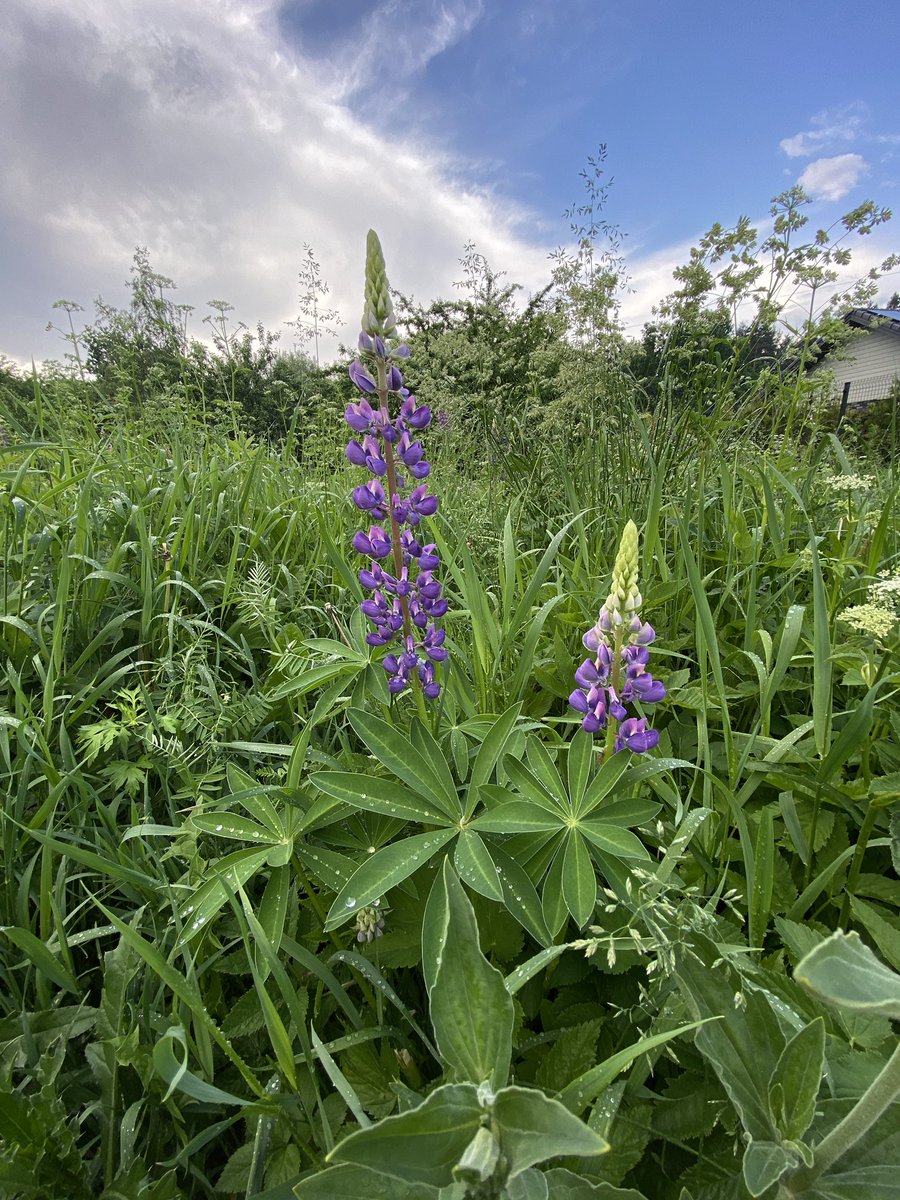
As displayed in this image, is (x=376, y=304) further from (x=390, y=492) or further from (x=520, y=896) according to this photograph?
(x=520, y=896)

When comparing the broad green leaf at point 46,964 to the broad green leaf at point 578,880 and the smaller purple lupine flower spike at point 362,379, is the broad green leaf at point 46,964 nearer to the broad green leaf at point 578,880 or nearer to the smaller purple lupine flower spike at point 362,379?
the broad green leaf at point 578,880

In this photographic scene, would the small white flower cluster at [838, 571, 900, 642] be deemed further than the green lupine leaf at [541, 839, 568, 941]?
Yes

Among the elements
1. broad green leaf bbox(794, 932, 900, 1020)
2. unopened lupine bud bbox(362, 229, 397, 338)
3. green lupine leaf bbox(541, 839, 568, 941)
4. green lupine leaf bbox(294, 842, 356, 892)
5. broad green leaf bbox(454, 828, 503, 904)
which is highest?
unopened lupine bud bbox(362, 229, 397, 338)

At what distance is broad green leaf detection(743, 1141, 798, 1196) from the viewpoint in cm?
65

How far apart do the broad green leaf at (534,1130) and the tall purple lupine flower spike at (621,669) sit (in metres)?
0.69

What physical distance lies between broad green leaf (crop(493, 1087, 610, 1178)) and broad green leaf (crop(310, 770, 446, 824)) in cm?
63

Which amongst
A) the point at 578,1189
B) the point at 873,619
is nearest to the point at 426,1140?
the point at 578,1189

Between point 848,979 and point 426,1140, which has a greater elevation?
point 848,979

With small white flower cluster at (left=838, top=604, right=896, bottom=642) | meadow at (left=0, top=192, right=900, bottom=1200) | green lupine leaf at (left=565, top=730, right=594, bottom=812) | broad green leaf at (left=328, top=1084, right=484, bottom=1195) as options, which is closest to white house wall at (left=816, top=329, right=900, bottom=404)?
small white flower cluster at (left=838, top=604, right=896, bottom=642)

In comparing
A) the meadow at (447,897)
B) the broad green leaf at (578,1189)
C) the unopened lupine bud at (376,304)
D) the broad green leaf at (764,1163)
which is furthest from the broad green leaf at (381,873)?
the unopened lupine bud at (376,304)

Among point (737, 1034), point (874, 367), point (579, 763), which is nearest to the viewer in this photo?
point (737, 1034)

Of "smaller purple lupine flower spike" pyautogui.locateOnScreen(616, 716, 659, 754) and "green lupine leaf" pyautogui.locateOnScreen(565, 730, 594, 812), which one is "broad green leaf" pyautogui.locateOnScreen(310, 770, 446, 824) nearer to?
"green lupine leaf" pyautogui.locateOnScreen(565, 730, 594, 812)

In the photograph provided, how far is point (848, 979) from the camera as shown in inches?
19.7

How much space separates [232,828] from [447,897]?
0.63 metres
